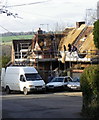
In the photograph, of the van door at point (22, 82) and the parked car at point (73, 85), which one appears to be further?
the parked car at point (73, 85)

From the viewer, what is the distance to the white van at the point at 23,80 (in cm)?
3438

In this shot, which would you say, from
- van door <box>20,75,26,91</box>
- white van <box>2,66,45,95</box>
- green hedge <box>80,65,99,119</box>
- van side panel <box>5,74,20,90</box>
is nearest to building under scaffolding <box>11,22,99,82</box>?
van side panel <box>5,74,20,90</box>

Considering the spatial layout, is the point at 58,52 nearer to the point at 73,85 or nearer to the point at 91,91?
the point at 73,85

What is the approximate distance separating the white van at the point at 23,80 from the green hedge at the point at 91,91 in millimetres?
18921

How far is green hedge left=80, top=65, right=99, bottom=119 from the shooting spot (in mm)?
14052

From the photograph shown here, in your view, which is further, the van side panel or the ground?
the van side panel

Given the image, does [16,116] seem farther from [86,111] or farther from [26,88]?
[26,88]

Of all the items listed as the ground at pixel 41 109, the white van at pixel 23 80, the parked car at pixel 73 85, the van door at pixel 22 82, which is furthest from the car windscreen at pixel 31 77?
the ground at pixel 41 109

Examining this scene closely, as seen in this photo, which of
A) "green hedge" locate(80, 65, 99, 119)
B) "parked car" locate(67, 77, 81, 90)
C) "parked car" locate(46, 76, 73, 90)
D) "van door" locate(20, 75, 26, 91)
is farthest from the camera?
"parked car" locate(46, 76, 73, 90)

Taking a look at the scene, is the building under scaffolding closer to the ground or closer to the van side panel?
the van side panel

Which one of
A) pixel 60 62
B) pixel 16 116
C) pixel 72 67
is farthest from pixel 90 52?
pixel 16 116

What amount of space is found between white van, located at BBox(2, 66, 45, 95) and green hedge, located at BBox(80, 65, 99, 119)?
18.9 m

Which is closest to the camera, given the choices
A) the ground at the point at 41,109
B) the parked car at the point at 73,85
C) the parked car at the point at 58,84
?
the ground at the point at 41,109

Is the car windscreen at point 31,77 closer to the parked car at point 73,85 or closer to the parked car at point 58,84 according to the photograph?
the parked car at point 58,84
